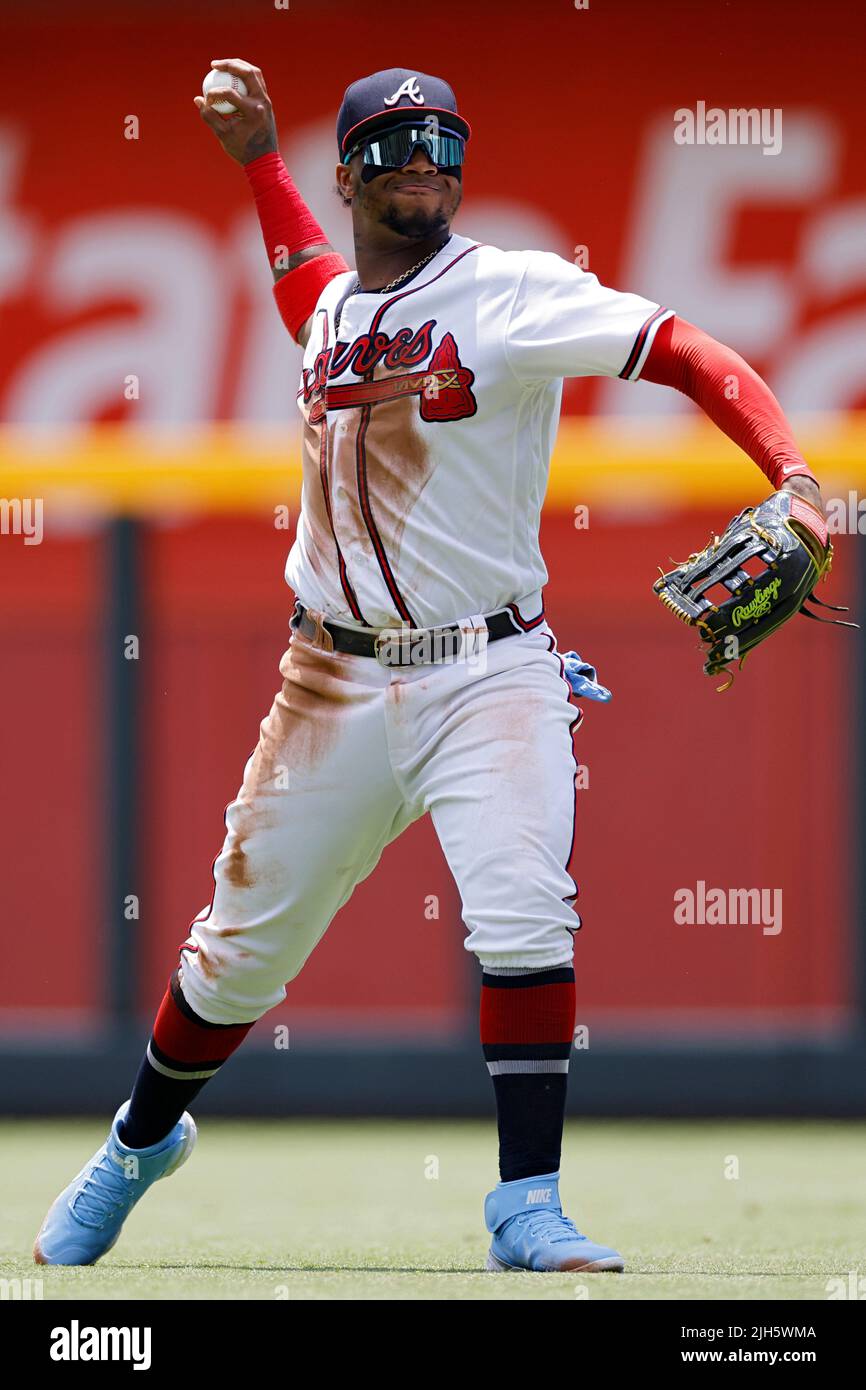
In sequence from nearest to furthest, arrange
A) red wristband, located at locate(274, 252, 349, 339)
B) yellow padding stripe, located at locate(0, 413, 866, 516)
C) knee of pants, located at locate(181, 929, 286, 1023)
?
knee of pants, located at locate(181, 929, 286, 1023) → red wristband, located at locate(274, 252, 349, 339) → yellow padding stripe, located at locate(0, 413, 866, 516)

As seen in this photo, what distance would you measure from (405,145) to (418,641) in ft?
2.56

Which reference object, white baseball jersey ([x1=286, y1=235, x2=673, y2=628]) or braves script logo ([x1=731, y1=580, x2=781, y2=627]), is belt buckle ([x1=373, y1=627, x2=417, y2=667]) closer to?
white baseball jersey ([x1=286, y1=235, x2=673, y2=628])

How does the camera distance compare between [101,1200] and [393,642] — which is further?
[101,1200]

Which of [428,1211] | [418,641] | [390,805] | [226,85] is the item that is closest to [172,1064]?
[390,805]

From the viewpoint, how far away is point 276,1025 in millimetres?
6613

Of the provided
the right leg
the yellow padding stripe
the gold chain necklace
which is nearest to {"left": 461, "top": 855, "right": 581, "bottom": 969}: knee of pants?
the right leg

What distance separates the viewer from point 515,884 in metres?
3.20

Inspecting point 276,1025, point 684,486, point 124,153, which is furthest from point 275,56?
point 276,1025

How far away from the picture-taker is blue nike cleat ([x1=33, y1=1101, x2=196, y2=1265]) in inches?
137

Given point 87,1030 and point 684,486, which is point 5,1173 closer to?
point 87,1030

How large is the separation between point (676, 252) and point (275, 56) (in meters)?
2.25

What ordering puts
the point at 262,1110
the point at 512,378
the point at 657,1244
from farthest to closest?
the point at 262,1110, the point at 657,1244, the point at 512,378

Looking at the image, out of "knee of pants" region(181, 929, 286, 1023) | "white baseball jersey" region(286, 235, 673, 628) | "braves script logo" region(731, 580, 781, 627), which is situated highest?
"white baseball jersey" region(286, 235, 673, 628)

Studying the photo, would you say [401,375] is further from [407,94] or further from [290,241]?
[290,241]
